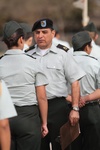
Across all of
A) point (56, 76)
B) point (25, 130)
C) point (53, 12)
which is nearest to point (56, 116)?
point (56, 76)

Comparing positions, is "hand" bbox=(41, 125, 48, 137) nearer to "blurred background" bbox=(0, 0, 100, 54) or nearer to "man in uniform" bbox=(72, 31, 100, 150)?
"man in uniform" bbox=(72, 31, 100, 150)

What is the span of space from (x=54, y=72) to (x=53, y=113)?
0.47 metres

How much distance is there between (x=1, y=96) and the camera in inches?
177

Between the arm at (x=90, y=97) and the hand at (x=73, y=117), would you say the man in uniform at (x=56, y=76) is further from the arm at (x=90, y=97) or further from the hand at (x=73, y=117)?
the arm at (x=90, y=97)

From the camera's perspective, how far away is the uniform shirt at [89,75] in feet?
22.2

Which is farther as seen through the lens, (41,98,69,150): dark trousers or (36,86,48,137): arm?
(41,98,69,150): dark trousers

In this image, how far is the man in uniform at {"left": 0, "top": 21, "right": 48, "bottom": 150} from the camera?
5.52 meters

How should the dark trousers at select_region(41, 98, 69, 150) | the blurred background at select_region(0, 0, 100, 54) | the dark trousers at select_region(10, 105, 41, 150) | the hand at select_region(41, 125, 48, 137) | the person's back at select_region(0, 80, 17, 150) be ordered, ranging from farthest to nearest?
the blurred background at select_region(0, 0, 100, 54)
the dark trousers at select_region(41, 98, 69, 150)
the hand at select_region(41, 125, 48, 137)
the dark trousers at select_region(10, 105, 41, 150)
the person's back at select_region(0, 80, 17, 150)

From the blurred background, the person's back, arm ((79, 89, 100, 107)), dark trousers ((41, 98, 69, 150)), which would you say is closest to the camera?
the person's back

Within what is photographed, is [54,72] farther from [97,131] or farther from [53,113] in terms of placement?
[97,131]

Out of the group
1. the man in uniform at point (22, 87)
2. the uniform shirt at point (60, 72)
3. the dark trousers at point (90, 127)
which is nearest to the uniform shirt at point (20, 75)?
the man in uniform at point (22, 87)

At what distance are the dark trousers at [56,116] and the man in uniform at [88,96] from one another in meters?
0.31

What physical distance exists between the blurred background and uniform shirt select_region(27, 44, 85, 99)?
3747 cm

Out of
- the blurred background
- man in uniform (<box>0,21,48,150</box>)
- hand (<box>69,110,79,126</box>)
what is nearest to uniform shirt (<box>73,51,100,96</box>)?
hand (<box>69,110,79,126</box>)
